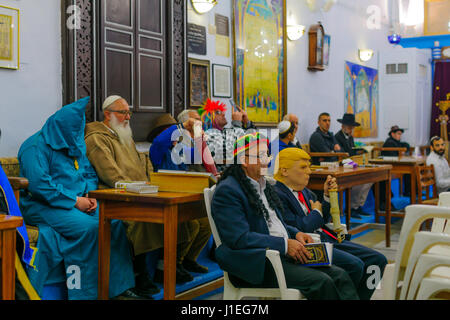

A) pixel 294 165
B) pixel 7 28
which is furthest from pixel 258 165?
pixel 7 28

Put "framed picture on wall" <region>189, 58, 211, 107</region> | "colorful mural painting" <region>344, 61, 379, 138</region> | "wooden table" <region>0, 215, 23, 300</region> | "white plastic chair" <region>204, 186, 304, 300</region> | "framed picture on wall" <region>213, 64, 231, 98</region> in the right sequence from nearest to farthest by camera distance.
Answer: "wooden table" <region>0, 215, 23, 300</region> < "white plastic chair" <region>204, 186, 304, 300</region> < "framed picture on wall" <region>189, 58, 211, 107</region> < "framed picture on wall" <region>213, 64, 231, 98</region> < "colorful mural painting" <region>344, 61, 379, 138</region>

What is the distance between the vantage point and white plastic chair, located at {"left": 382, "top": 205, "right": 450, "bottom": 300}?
200 cm

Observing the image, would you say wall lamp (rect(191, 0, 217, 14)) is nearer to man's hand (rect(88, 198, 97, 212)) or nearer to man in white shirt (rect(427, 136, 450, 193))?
man's hand (rect(88, 198, 97, 212))

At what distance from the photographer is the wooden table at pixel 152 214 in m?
3.11

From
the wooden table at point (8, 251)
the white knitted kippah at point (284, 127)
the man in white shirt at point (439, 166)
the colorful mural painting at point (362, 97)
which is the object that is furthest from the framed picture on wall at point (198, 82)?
the colorful mural painting at point (362, 97)

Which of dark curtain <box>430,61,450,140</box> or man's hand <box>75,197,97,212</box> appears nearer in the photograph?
man's hand <box>75,197,97,212</box>

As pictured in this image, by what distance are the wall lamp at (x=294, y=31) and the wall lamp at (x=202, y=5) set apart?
82.6 inches

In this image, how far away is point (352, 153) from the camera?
799 cm

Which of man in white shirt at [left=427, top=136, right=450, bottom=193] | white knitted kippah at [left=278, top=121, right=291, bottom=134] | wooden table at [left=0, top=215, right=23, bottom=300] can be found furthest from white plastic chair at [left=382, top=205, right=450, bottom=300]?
man in white shirt at [left=427, top=136, right=450, bottom=193]

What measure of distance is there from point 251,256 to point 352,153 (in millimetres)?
5750

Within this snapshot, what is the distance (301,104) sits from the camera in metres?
8.15

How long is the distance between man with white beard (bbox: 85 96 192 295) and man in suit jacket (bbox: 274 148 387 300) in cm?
102
